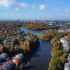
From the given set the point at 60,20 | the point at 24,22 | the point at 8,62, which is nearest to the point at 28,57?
the point at 8,62

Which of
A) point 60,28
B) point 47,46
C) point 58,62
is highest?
point 60,28

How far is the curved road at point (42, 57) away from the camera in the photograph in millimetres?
2865

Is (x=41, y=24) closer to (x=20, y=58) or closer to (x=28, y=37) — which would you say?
(x=28, y=37)

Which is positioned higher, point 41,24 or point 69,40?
point 41,24

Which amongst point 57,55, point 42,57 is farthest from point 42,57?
point 57,55

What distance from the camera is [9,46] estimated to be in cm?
291

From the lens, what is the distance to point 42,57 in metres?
2.93

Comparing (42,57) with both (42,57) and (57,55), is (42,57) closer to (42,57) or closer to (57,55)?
(42,57)

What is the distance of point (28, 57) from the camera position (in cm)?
294

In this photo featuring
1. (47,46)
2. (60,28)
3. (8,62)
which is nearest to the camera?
(8,62)

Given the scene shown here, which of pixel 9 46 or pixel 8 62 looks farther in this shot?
pixel 9 46

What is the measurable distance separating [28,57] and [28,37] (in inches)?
12.7

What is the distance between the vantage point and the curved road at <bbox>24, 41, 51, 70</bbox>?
2.87m

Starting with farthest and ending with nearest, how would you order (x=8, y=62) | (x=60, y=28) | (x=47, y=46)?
1. (x=60, y=28)
2. (x=47, y=46)
3. (x=8, y=62)
